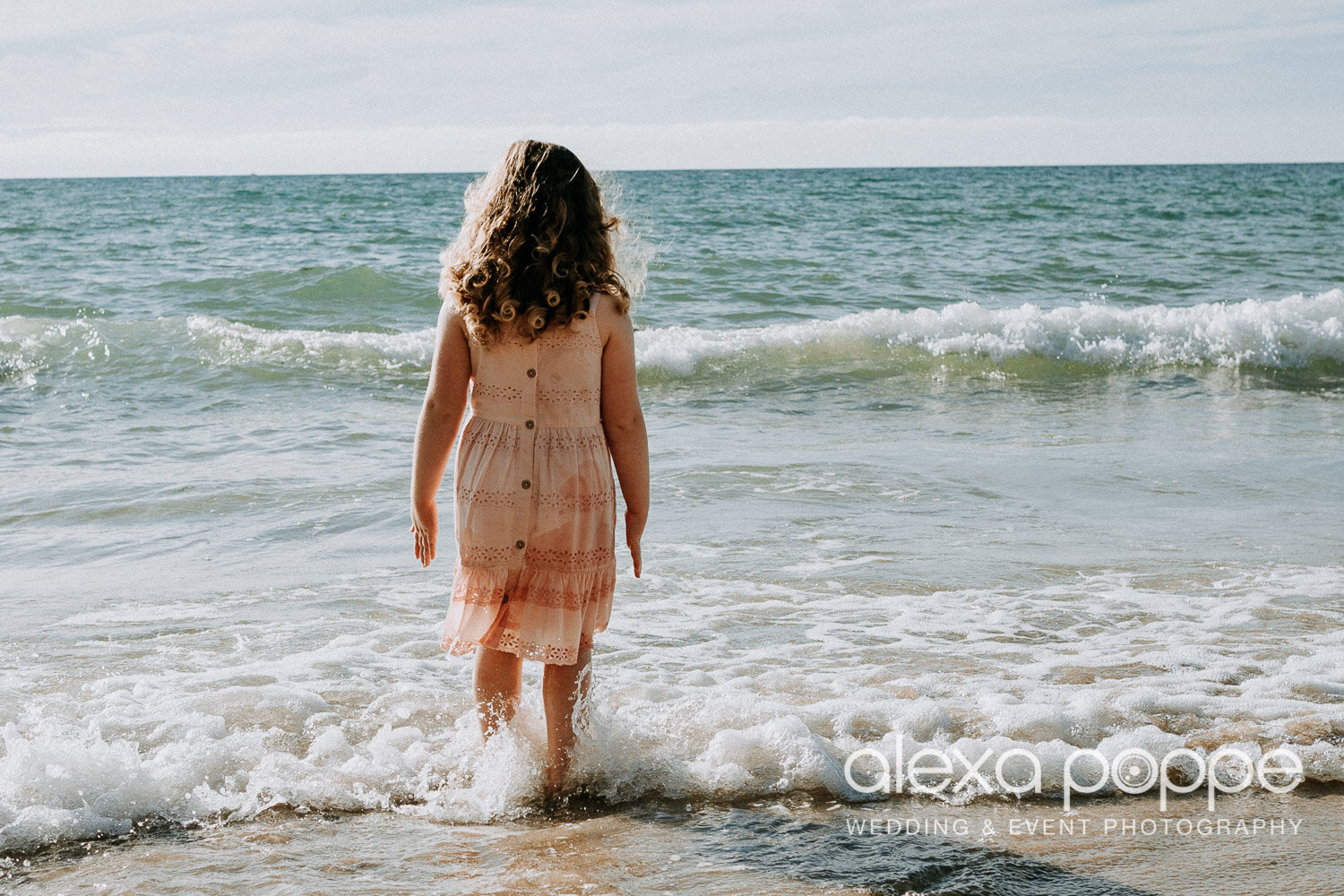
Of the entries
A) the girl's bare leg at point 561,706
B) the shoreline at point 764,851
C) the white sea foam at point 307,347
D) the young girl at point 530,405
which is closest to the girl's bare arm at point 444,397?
the young girl at point 530,405

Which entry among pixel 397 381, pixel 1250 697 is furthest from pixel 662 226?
pixel 1250 697

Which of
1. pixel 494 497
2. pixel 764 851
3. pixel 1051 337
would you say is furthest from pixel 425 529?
pixel 1051 337

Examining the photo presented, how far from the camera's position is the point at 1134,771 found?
3.11 meters

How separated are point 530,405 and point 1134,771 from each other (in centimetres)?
192

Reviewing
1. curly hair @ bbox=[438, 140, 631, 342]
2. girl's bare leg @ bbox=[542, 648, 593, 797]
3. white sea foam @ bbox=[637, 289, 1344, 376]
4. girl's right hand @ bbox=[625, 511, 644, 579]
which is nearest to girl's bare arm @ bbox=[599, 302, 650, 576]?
girl's right hand @ bbox=[625, 511, 644, 579]

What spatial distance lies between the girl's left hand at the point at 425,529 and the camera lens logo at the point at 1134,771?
194 centimetres

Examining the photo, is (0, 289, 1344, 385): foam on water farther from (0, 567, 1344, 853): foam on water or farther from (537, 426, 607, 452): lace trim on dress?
(537, 426, 607, 452): lace trim on dress

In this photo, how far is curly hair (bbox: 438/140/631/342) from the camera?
270 cm

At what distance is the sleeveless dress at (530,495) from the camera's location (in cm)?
279

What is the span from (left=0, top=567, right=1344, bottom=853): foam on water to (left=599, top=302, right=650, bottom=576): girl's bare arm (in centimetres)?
63

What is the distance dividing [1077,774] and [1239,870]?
563mm

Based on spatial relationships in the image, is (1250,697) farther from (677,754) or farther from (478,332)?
(478,332)

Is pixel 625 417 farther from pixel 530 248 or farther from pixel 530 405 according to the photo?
pixel 530 248

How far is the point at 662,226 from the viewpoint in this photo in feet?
77.2
